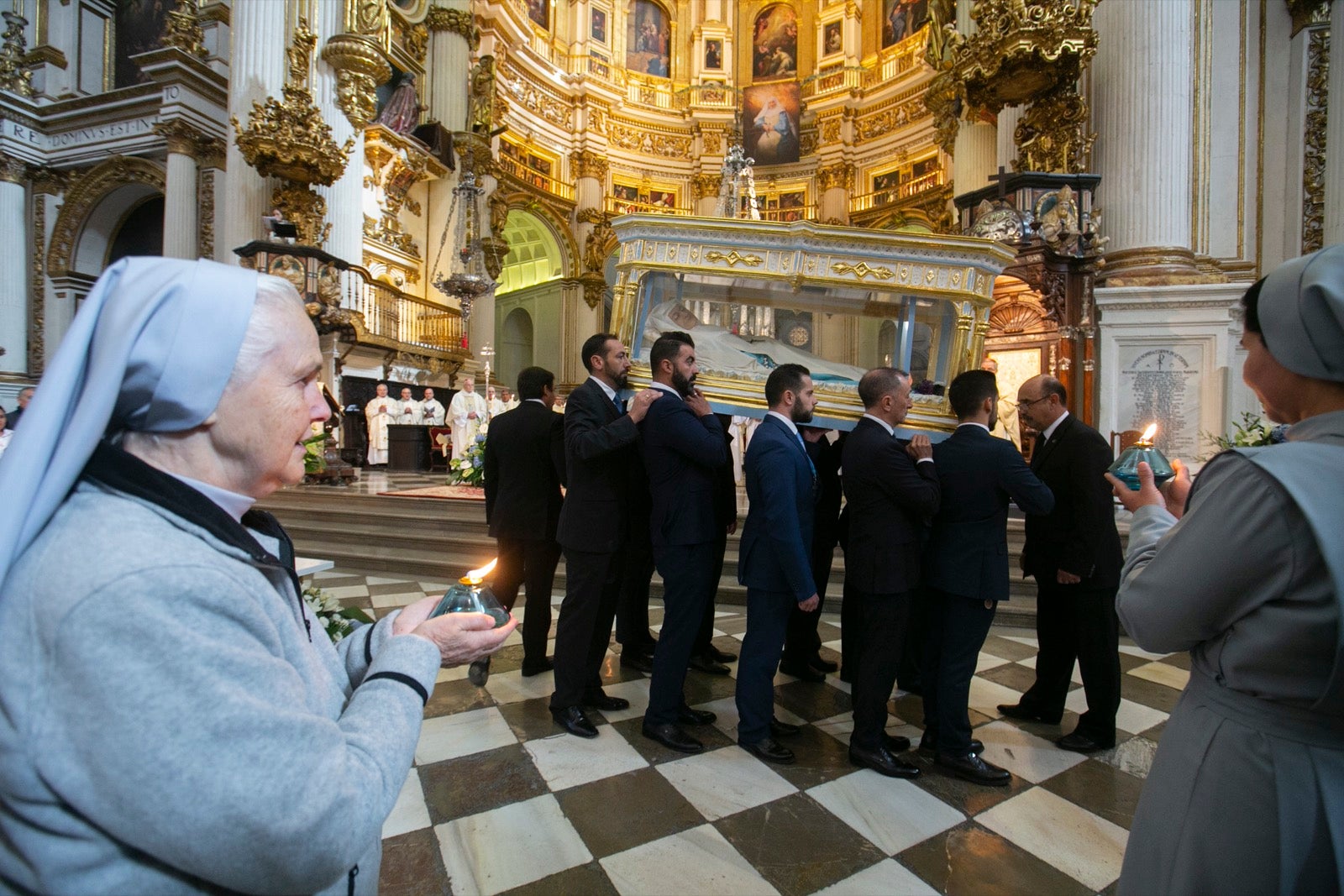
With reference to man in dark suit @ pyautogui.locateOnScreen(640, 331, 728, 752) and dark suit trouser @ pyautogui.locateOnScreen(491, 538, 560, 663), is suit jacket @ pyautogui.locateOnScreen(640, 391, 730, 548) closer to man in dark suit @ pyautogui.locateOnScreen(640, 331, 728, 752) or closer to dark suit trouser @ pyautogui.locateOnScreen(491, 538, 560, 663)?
man in dark suit @ pyautogui.locateOnScreen(640, 331, 728, 752)

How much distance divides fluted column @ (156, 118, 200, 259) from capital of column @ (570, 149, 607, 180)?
9.91 metres

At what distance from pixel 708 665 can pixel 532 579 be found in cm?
112

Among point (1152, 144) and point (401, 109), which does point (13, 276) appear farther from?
point (1152, 144)

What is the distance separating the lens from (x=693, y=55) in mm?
20766

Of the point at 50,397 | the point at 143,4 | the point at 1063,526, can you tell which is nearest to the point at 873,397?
the point at 1063,526

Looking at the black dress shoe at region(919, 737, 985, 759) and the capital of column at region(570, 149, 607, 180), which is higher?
the capital of column at region(570, 149, 607, 180)

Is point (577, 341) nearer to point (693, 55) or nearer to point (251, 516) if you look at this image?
point (693, 55)

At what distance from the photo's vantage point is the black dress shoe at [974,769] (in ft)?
7.82

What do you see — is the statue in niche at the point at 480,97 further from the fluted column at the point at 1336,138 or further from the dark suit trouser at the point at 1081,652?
the dark suit trouser at the point at 1081,652

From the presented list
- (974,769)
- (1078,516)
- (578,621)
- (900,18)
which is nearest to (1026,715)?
(974,769)

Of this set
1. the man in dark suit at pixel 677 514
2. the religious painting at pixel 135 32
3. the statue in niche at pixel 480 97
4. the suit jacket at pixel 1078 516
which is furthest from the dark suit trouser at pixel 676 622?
the religious painting at pixel 135 32

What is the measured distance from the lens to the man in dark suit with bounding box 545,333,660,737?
278cm

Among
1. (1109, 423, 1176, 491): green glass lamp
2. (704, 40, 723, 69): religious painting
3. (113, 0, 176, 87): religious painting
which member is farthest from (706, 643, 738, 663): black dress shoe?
(704, 40, 723, 69): religious painting

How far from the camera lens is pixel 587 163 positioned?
739 inches
